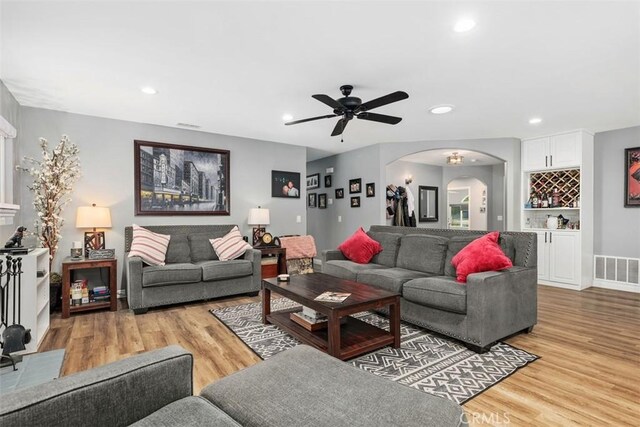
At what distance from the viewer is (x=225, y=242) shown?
4.61m

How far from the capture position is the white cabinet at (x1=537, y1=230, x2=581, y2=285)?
197 inches

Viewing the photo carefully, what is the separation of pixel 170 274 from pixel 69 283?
41.3 inches

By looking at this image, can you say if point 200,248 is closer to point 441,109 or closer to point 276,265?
point 276,265

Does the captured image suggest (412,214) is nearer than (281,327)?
No

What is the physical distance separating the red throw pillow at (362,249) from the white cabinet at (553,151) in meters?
3.25

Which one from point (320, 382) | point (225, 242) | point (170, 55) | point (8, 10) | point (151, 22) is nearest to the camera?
point (320, 382)

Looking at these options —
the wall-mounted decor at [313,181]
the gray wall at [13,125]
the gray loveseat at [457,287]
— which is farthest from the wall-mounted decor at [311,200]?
the gray wall at [13,125]

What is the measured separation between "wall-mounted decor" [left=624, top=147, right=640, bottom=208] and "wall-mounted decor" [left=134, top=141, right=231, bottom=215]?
5916 millimetres

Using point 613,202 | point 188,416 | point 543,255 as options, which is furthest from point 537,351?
point 613,202

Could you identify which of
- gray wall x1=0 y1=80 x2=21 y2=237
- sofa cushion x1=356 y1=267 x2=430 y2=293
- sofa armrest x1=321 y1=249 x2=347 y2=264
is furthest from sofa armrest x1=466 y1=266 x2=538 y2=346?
gray wall x1=0 y1=80 x2=21 y2=237

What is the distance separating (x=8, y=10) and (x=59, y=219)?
8.36 ft

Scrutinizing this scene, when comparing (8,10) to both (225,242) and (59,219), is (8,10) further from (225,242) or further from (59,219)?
(225,242)

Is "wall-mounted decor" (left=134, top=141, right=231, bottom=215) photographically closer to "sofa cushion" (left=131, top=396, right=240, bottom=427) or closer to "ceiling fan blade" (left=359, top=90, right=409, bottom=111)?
"ceiling fan blade" (left=359, top=90, right=409, bottom=111)

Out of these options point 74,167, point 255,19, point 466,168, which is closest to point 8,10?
point 255,19
